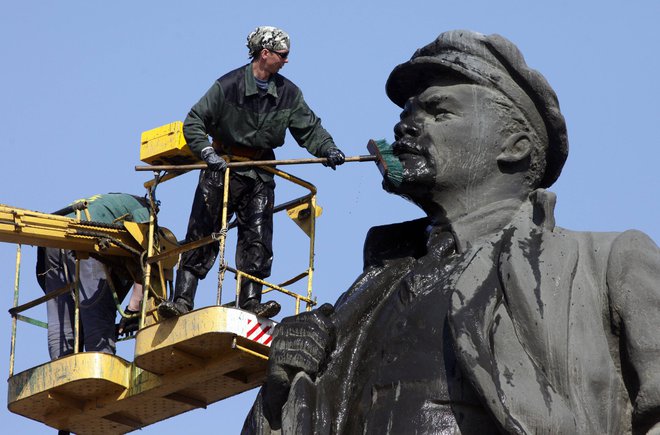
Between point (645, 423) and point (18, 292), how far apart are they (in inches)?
571

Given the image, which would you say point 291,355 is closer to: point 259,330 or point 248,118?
point 248,118

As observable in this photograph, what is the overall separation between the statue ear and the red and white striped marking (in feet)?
36.2

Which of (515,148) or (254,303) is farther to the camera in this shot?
(254,303)

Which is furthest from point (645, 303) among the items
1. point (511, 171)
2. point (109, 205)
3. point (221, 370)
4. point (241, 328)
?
point (109, 205)

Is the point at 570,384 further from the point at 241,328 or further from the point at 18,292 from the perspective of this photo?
the point at 18,292

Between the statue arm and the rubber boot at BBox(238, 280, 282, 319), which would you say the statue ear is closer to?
the statue arm

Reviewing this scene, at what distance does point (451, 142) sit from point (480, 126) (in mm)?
146

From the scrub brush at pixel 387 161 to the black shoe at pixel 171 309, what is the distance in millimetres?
10878

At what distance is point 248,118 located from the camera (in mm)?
19484

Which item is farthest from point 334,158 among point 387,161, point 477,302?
point 477,302

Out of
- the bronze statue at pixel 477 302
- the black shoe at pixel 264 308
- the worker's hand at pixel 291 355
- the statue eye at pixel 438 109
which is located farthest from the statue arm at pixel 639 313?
the black shoe at pixel 264 308

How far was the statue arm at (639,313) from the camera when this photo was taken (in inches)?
323

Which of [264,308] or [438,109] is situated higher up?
[264,308]

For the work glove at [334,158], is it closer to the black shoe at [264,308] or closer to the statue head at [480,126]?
the black shoe at [264,308]
